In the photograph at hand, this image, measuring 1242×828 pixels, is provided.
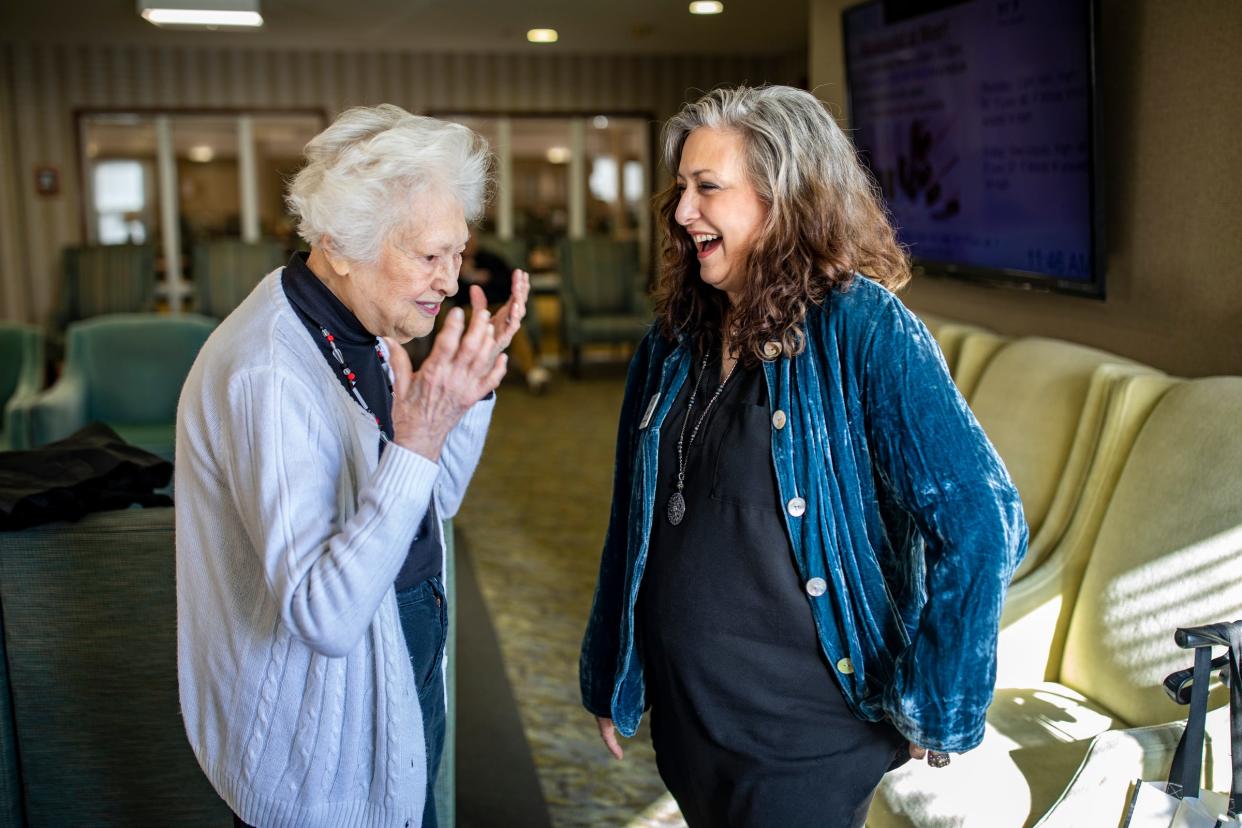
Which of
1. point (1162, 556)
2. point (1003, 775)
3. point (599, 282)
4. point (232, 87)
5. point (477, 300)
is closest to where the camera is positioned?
point (477, 300)

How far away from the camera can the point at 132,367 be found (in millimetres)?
5262

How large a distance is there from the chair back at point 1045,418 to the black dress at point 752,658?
125 cm

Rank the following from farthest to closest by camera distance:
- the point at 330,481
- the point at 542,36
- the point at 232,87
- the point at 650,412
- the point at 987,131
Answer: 1. the point at 232,87
2. the point at 542,36
3. the point at 987,131
4. the point at 650,412
5. the point at 330,481


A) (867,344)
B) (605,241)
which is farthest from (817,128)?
(605,241)

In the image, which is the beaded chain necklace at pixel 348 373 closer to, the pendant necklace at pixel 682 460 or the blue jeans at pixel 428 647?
the blue jeans at pixel 428 647

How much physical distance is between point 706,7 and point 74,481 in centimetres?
608

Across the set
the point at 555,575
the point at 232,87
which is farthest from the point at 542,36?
the point at 555,575

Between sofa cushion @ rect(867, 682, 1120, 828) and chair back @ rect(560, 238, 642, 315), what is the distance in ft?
25.4

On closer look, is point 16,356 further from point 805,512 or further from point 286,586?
point 805,512

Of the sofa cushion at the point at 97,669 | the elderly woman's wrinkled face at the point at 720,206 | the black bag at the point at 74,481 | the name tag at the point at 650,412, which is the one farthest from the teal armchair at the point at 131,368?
the elderly woman's wrinkled face at the point at 720,206

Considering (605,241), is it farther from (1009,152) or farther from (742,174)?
(742,174)

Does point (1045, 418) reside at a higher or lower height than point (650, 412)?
lower

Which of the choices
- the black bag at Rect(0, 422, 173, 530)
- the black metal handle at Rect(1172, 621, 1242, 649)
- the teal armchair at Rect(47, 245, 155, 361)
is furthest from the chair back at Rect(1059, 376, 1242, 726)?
the teal armchair at Rect(47, 245, 155, 361)

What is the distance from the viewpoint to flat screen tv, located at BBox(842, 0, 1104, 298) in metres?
2.96
